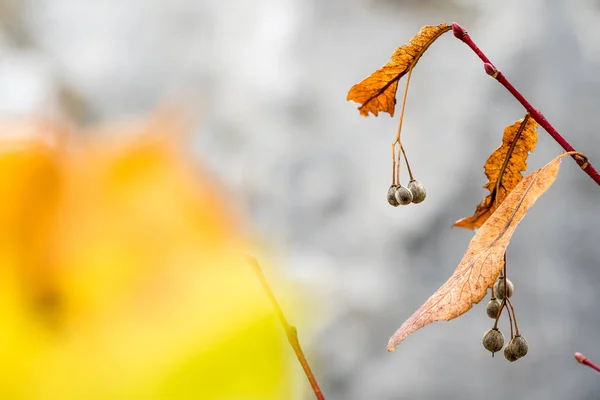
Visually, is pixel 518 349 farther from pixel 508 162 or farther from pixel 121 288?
pixel 121 288

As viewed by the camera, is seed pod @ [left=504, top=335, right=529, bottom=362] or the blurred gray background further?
the blurred gray background

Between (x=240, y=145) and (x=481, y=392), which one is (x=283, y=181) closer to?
(x=240, y=145)

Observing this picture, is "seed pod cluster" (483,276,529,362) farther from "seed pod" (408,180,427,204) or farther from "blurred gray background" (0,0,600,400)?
"blurred gray background" (0,0,600,400)

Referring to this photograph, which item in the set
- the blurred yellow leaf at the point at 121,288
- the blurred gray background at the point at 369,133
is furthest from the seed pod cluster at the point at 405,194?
the blurred gray background at the point at 369,133

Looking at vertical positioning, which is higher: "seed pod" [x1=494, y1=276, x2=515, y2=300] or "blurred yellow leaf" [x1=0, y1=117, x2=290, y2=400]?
"blurred yellow leaf" [x1=0, y1=117, x2=290, y2=400]

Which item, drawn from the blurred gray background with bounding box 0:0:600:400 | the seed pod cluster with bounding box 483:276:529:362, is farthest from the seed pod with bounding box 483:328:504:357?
the blurred gray background with bounding box 0:0:600:400

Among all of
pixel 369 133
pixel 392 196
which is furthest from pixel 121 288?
pixel 369 133

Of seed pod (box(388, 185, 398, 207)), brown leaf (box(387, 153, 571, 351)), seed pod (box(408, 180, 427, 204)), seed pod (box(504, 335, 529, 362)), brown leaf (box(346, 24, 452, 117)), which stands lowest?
seed pod (box(504, 335, 529, 362))

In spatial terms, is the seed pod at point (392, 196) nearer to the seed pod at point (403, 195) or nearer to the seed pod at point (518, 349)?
the seed pod at point (403, 195)
